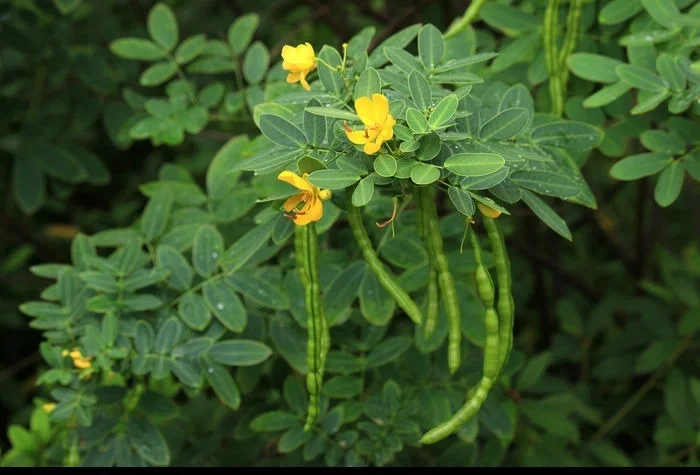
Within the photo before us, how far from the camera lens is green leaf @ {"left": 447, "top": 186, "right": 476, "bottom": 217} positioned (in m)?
1.24

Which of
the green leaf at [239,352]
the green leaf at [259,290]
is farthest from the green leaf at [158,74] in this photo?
the green leaf at [239,352]

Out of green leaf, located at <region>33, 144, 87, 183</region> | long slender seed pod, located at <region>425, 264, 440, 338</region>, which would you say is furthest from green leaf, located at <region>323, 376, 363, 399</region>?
green leaf, located at <region>33, 144, 87, 183</region>

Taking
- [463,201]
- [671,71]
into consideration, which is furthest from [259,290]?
[671,71]

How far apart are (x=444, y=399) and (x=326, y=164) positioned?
75 centimetres

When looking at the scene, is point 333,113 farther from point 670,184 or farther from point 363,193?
point 670,184

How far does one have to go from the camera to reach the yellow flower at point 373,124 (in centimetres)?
118

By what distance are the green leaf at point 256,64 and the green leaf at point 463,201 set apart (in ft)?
2.84

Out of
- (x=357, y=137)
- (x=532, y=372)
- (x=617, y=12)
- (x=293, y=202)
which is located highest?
(x=357, y=137)

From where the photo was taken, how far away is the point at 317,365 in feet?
4.81

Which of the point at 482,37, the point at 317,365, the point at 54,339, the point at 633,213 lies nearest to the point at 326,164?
the point at 317,365

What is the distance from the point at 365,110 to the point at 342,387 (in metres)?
0.80

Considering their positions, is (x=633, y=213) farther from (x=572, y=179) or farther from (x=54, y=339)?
(x=54, y=339)

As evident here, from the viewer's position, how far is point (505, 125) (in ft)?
4.52

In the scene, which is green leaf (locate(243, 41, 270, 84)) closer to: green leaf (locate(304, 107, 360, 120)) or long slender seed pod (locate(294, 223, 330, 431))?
long slender seed pod (locate(294, 223, 330, 431))
